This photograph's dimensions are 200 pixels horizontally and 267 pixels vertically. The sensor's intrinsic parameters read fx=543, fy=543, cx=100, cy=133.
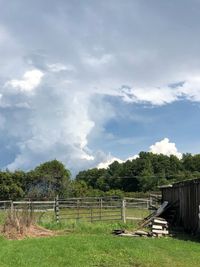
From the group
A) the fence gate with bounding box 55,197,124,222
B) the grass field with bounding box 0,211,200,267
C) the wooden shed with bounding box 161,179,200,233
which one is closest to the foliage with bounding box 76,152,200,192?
the fence gate with bounding box 55,197,124,222

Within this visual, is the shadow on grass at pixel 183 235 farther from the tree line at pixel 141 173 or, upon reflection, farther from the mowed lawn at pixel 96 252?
the tree line at pixel 141 173

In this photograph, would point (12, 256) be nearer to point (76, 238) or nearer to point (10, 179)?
point (76, 238)

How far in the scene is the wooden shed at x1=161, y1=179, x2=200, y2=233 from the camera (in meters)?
26.7

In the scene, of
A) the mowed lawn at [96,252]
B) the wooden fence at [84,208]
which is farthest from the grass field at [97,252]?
the wooden fence at [84,208]

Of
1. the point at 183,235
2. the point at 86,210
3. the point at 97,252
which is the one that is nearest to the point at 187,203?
the point at 183,235

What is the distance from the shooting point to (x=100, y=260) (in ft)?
55.4

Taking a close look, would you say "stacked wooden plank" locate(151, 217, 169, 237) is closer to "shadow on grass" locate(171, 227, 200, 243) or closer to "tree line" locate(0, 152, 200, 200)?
"shadow on grass" locate(171, 227, 200, 243)

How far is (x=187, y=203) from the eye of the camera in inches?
1130

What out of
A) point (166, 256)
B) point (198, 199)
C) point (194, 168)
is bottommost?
point (166, 256)

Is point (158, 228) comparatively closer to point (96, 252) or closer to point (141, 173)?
point (96, 252)

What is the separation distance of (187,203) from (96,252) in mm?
11709

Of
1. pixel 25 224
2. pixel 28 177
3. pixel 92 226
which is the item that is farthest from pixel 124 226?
pixel 28 177

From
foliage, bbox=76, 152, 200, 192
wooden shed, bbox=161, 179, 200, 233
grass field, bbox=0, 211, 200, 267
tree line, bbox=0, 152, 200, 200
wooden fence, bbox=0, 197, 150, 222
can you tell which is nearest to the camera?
grass field, bbox=0, 211, 200, 267

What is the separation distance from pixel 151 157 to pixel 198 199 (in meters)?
125
